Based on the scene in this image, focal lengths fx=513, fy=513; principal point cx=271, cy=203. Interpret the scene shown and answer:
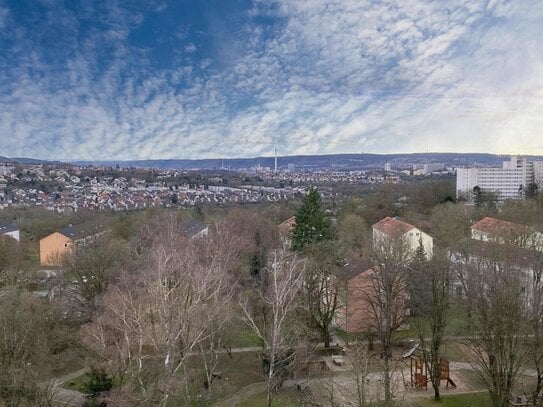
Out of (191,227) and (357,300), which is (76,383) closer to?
(357,300)

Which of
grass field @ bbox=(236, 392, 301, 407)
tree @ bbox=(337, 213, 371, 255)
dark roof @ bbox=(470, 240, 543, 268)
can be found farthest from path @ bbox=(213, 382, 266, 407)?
tree @ bbox=(337, 213, 371, 255)

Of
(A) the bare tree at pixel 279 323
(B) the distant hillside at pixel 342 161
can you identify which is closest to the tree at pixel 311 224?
(A) the bare tree at pixel 279 323

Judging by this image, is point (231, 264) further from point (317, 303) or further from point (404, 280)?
point (404, 280)

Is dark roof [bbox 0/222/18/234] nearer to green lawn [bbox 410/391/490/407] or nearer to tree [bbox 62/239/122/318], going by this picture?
tree [bbox 62/239/122/318]

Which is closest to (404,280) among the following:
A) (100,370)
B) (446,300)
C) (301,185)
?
(446,300)

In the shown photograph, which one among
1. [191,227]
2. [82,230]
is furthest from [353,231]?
[82,230]
